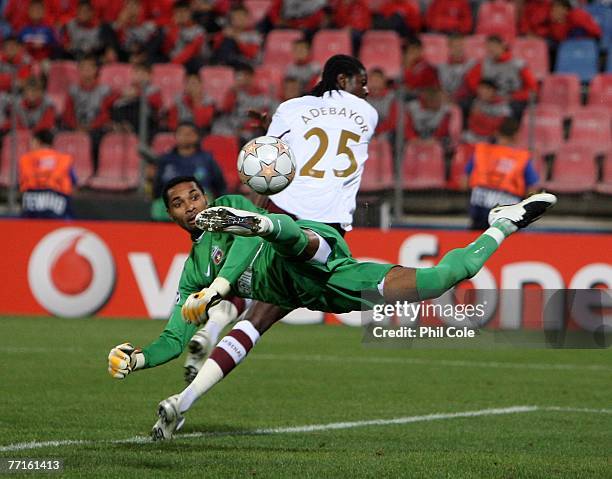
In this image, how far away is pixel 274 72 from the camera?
18.7 m

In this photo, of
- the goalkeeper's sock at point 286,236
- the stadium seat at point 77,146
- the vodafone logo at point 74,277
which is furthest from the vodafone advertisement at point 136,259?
the goalkeeper's sock at point 286,236

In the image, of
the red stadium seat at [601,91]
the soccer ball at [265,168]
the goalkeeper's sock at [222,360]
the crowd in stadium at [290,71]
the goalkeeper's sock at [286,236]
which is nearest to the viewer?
the goalkeeper's sock at [286,236]

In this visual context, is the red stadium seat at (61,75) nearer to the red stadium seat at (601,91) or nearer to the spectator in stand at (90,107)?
the spectator in stand at (90,107)

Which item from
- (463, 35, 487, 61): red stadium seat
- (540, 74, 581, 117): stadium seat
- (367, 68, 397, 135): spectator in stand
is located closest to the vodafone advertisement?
(367, 68, 397, 135): spectator in stand

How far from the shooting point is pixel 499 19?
19.2 meters

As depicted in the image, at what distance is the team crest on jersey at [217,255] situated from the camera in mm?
7738

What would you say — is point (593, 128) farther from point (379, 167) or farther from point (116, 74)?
point (116, 74)

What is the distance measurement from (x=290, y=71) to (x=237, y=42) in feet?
6.02

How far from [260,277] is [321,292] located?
36 cm

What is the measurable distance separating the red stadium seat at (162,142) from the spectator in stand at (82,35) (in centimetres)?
352

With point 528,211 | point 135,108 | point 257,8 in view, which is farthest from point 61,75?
point 528,211

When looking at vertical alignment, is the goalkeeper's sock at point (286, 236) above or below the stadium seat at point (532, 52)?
above

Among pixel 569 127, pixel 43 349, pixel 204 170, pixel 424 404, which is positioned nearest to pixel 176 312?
pixel 424 404

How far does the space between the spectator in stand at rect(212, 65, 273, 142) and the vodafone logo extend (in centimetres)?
270
